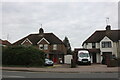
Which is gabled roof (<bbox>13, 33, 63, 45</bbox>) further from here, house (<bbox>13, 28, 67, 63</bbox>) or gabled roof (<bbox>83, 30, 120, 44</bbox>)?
gabled roof (<bbox>83, 30, 120, 44</bbox>)

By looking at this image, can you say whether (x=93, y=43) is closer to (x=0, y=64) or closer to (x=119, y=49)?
(x=119, y=49)

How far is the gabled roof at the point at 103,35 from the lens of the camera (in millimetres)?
52703

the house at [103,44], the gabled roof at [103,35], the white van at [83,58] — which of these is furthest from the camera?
the gabled roof at [103,35]

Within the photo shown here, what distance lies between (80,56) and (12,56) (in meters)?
12.2

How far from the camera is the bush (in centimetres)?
3169

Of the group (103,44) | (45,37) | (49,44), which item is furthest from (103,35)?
(45,37)

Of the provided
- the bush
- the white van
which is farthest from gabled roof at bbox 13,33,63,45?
the bush

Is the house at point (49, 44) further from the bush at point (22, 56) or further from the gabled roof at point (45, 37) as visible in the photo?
the bush at point (22, 56)

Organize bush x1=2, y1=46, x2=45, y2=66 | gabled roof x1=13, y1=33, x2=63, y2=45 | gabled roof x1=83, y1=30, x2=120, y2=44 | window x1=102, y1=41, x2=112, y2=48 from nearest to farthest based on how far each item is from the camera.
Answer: bush x1=2, y1=46, x2=45, y2=66
window x1=102, y1=41, x2=112, y2=48
gabled roof x1=83, y1=30, x2=120, y2=44
gabled roof x1=13, y1=33, x2=63, y2=45

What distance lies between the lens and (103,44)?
5188cm

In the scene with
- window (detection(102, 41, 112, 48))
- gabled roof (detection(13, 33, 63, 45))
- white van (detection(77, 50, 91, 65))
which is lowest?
white van (detection(77, 50, 91, 65))

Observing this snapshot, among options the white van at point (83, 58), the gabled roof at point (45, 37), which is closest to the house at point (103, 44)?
the gabled roof at point (45, 37)

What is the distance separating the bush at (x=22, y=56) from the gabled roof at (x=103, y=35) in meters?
23.9

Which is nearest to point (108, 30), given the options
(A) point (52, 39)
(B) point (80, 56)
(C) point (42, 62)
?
(A) point (52, 39)
